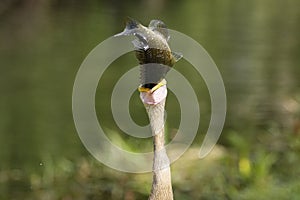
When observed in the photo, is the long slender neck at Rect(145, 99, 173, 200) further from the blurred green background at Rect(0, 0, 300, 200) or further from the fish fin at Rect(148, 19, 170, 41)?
the blurred green background at Rect(0, 0, 300, 200)

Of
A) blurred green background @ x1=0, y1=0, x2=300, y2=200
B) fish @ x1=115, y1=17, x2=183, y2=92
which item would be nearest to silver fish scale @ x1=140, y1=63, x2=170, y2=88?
fish @ x1=115, y1=17, x2=183, y2=92

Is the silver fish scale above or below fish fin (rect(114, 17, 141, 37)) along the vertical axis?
below

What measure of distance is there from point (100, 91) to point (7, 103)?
27.3 inches

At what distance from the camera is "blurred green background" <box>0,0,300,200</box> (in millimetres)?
3016

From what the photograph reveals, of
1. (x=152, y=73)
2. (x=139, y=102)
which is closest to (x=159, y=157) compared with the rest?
(x=152, y=73)

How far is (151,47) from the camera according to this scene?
99cm

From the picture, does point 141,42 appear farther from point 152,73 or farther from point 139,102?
point 139,102

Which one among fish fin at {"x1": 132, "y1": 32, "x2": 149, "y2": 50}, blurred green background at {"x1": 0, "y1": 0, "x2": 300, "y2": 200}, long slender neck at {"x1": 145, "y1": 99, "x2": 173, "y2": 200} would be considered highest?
fish fin at {"x1": 132, "y1": 32, "x2": 149, "y2": 50}

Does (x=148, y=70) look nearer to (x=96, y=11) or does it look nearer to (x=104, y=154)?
(x=104, y=154)

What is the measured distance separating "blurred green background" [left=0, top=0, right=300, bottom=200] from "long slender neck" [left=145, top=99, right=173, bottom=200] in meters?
1.61

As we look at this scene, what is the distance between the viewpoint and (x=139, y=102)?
462 cm

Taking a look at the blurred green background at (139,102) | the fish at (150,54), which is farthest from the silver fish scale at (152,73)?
the blurred green background at (139,102)

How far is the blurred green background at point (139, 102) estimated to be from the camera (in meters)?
3.02

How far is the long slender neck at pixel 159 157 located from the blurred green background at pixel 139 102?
1606 mm
